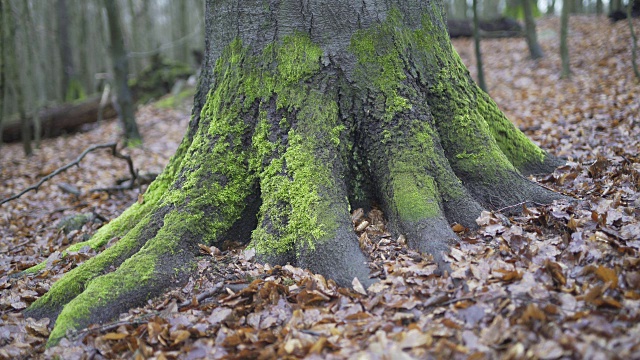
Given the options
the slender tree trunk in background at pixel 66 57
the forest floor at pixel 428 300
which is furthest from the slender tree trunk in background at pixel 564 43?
the slender tree trunk in background at pixel 66 57

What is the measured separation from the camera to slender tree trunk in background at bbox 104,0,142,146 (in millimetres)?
10695

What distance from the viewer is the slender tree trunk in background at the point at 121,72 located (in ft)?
35.1

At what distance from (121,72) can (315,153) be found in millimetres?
9374

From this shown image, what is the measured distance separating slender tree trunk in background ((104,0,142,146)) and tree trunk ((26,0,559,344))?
795cm

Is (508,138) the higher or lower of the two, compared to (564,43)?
lower

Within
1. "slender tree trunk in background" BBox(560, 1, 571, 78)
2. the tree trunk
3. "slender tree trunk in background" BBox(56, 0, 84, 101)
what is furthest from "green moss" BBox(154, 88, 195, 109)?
the tree trunk

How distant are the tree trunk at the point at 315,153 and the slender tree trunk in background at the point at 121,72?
7.95 m

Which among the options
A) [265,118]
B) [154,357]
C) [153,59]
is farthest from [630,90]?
[153,59]

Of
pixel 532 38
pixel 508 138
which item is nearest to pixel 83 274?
pixel 508 138

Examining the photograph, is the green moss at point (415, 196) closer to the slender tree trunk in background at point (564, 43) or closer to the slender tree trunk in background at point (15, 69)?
the slender tree trunk in background at point (564, 43)

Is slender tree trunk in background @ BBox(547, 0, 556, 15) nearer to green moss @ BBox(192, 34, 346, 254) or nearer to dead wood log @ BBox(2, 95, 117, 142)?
dead wood log @ BBox(2, 95, 117, 142)

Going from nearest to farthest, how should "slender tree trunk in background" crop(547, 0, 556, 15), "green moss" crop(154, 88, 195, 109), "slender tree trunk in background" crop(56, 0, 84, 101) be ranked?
"green moss" crop(154, 88, 195, 109) < "slender tree trunk in background" crop(56, 0, 84, 101) < "slender tree trunk in background" crop(547, 0, 556, 15)

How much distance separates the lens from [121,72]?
1114 centimetres

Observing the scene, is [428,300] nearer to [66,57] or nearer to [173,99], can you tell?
[173,99]
